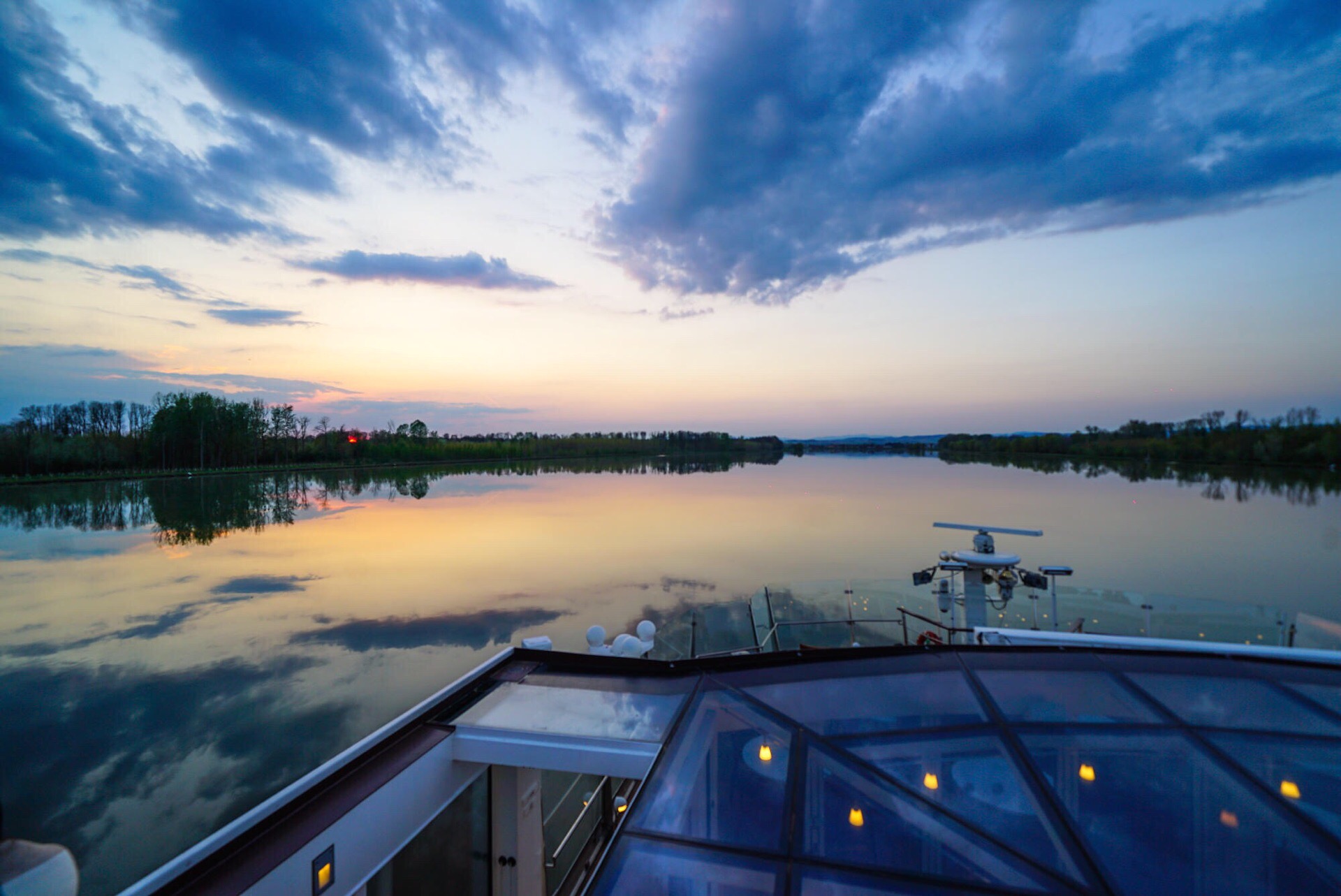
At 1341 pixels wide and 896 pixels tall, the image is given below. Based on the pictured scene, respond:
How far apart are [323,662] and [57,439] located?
69527mm

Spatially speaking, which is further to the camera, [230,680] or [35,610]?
[35,610]

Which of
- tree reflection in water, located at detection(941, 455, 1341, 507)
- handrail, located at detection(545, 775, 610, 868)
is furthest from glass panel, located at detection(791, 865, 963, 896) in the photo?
tree reflection in water, located at detection(941, 455, 1341, 507)

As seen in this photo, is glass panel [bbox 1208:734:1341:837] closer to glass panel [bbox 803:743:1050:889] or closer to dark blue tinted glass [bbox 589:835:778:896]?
glass panel [bbox 803:743:1050:889]

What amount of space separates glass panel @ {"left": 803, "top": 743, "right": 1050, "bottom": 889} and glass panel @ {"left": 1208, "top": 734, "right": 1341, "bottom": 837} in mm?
1099

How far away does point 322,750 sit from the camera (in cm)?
982

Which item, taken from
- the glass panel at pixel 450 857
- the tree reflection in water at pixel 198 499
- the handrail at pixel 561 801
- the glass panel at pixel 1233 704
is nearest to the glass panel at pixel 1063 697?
the glass panel at pixel 1233 704

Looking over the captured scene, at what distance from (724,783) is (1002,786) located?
100 centimetres

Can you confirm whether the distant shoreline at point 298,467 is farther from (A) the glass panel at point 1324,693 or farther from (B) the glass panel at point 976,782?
(A) the glass panel at point 1324,693

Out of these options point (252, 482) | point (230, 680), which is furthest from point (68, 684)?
point (252, 482)

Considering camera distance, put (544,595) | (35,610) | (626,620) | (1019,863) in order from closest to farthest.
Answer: (1019,863) → (626,620) → (35,610) → (544,595)

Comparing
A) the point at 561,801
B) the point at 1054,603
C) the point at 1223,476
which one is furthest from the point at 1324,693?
the point at 1223,476

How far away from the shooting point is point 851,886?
1.54m

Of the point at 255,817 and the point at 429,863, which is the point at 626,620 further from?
the point at 255,817

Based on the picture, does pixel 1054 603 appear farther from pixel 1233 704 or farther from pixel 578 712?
pixel 578 712
